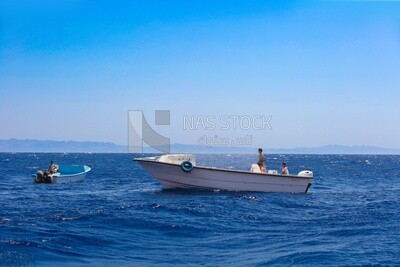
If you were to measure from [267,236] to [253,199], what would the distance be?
10.8 metres

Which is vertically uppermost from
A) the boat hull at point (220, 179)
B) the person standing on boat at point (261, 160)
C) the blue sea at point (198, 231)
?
the person standing on boat at point (261, 160)

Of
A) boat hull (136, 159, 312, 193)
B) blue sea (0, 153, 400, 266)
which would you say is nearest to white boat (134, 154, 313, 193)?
boat hull (136, 159, 312, 193)

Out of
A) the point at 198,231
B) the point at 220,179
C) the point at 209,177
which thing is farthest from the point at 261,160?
the point at 198,231

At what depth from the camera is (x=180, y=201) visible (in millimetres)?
27984

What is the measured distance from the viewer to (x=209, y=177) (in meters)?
32.2

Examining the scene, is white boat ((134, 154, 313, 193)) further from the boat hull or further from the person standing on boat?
the person standing on boat

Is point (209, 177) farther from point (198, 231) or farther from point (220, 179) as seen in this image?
point (198, 231)

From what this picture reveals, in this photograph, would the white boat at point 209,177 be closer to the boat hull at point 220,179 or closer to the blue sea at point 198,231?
the boat hull at point 220,179

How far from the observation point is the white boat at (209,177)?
32094 mm

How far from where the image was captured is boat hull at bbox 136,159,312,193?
3212 centimetres

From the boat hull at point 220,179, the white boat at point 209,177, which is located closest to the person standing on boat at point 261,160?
the white boat at point 209,177

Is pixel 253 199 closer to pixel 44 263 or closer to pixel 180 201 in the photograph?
pixel 180 201

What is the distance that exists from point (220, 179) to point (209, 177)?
69 cm

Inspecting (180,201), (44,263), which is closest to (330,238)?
(44,263)
